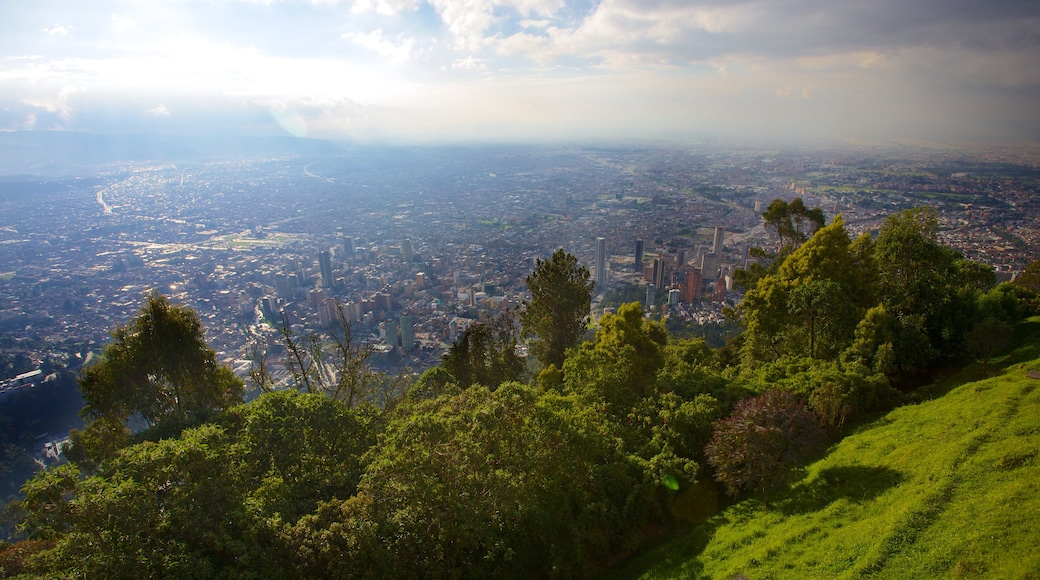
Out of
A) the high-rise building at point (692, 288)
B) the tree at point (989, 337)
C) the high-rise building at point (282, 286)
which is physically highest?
the tree at point (989, 337)

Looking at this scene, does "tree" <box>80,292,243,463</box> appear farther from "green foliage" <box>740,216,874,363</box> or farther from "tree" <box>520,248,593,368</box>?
"green foliage" <box>740,216,874,363</box>

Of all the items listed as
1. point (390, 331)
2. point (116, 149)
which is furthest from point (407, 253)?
point (116, 149)

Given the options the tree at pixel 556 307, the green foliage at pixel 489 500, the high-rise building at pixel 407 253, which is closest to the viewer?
the green foliage at pixel 489 500

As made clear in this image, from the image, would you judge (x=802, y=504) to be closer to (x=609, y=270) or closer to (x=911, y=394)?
(x=911, y=394)

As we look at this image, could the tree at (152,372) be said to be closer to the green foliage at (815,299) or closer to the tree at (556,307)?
the tree at (556,307)

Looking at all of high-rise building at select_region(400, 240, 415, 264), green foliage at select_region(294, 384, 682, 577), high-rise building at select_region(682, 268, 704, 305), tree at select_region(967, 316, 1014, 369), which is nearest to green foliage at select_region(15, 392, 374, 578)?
green foliage at select_region(294, 384, 682, 577)

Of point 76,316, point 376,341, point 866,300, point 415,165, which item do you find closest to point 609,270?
point 376,341

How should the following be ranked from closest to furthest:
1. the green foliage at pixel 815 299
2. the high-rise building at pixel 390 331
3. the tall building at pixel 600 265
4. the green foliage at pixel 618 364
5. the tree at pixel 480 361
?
the green foliage at pixel 618 364, the green foliage at pixel 815 299, the tree at pixel 480 361, the high-rise building at pixel 390 331, the tall building at pixel 600 265

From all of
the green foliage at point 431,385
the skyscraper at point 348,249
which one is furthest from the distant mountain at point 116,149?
the green foliage at point 431,385
